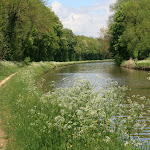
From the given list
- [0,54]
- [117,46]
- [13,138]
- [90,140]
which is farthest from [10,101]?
[117,46]

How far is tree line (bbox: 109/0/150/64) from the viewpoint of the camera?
1914 inches

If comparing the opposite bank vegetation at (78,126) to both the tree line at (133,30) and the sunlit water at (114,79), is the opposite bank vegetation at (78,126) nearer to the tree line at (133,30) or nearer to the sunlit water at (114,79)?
the sunlit water at (114,79)

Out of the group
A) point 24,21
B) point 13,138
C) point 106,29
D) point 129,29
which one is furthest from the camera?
point 106,29

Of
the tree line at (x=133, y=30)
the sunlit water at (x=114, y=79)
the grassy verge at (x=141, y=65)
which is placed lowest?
the sunlit water at (x=114, y=79)

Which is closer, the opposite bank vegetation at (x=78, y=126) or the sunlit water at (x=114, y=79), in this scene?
the opposite bank vegetation at (x=78, y=126)

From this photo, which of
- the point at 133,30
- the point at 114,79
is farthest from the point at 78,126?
the point at 133,30

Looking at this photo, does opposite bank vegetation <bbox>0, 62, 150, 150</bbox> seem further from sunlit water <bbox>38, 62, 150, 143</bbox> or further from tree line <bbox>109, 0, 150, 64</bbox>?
tree line <bbox>109, 0, 150, 64</bbox>

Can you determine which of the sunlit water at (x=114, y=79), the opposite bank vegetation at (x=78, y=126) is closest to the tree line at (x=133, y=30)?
the sunlit water at (x=114, y=79)

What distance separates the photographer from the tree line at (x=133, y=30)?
160 feet

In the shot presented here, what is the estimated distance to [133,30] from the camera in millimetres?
51000

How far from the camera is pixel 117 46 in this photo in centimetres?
5775

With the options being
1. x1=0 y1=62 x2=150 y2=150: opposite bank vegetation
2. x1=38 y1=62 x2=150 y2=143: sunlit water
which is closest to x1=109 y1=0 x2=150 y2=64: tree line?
x1=38 y1=62 x2=150 y2=143: sunlit water

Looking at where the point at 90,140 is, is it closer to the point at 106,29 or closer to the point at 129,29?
the point at 129,29

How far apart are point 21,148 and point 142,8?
53468 mm
